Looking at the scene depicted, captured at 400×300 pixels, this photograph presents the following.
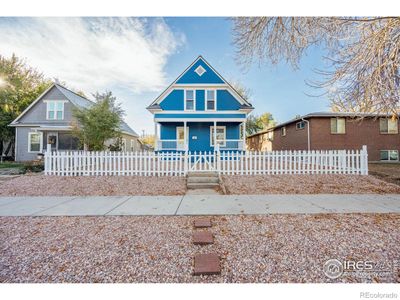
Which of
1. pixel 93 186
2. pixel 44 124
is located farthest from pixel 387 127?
pixel 44 124

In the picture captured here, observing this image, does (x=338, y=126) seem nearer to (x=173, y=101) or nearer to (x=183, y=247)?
(x=173, y=101)

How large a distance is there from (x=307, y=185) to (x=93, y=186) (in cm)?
755

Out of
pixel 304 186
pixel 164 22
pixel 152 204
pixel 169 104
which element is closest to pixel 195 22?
pixel 164 22

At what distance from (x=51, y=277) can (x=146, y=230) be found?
1.36 m

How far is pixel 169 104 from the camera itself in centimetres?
1366

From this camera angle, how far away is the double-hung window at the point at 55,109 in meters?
16.2

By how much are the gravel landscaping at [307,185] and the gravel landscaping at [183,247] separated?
89.1 inches

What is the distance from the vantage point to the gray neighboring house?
1598 cm

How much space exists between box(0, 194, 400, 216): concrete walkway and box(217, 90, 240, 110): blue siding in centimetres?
922

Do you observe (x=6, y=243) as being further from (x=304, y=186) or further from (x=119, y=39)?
(x=304, y=186)

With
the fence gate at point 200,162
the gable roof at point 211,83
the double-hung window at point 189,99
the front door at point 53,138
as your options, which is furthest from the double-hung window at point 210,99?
the front door at point 53,138

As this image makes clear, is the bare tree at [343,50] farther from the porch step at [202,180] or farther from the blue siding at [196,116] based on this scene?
the blue siding at [196,116]

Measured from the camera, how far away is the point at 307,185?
6.68 m
